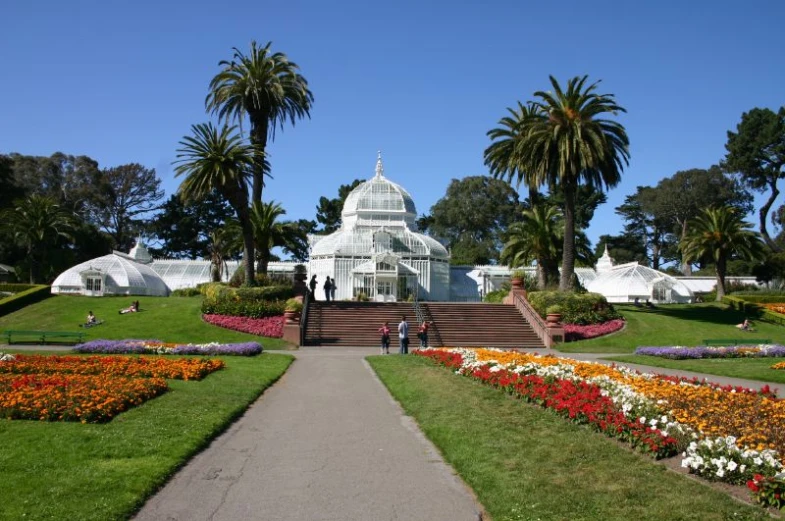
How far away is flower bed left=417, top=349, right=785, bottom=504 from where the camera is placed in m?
7.88

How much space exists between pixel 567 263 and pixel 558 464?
101 feet

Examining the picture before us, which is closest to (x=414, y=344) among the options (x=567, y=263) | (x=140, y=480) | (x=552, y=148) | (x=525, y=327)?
(x=525, y=327)

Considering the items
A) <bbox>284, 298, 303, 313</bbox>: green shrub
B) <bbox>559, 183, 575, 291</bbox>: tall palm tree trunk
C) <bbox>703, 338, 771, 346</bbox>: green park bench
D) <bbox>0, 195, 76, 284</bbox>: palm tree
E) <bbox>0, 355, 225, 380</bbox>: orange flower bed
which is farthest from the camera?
<bbox>0, 195, 76, 284</bbox>: palm tree

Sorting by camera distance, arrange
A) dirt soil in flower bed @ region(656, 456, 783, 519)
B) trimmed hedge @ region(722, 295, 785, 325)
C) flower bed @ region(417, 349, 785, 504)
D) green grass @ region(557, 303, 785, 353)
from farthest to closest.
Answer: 1. trimmed hedge @ region(722, 295, 785, 325)
2. green grass @ region(557, 303, 785, 353)
3. flower bed @ region(417, 349, 785, 504)
4. dirt soil in flower bed @ region(656, 456, 783, 519)

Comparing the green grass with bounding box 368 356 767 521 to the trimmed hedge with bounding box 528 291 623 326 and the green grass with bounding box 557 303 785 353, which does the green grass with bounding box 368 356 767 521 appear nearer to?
the green grass with bounding box 557 303 785 353

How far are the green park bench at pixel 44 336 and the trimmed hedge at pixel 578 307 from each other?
22470 mm

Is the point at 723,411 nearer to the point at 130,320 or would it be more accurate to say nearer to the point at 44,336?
the point at 44,336

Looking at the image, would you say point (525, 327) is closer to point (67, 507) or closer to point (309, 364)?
point (309, 364)

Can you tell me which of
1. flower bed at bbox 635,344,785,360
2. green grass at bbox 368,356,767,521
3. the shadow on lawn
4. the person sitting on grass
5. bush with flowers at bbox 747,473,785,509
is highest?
the shadow on lawn

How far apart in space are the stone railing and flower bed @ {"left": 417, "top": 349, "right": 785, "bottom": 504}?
18.7 metres

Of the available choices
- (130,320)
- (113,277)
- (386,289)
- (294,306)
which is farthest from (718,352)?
(113,277)

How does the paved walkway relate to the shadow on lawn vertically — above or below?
below

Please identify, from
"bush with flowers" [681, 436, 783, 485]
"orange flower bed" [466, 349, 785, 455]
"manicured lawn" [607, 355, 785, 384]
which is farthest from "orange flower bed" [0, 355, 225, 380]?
"manicured lawn" [607, 355, 785, 384]

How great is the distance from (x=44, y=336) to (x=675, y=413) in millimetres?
27451
